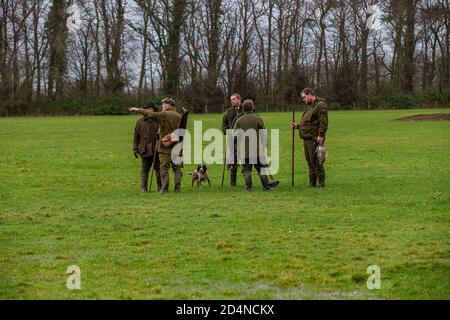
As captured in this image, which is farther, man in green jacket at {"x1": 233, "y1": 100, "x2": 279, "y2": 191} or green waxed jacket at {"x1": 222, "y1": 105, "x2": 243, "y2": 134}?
green waxed jacket at {"x1": 222, "y1": 105, "x2": 243, "y2": 134}

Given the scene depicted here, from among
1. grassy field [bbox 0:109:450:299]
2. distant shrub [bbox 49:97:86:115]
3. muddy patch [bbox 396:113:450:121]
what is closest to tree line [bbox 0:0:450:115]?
distant shrub [bbox 49:97:86:115]

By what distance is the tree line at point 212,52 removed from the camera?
255ft

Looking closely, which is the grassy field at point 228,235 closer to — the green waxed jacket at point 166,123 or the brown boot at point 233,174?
the brown boot at point 233,174

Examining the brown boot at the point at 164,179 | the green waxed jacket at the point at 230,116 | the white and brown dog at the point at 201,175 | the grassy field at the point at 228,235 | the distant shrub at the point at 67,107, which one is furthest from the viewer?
the distant shrub at the point at 67,107

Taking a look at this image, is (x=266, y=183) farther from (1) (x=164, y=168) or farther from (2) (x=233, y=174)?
(1) (x=164, y=168)

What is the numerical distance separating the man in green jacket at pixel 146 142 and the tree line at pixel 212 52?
190ft

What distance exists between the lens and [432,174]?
20.8 meters

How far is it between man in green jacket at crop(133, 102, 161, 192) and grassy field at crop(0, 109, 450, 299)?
2.45ft

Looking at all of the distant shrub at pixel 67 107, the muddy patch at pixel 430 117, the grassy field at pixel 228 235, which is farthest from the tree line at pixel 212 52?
the grassy field at pixel 228 235

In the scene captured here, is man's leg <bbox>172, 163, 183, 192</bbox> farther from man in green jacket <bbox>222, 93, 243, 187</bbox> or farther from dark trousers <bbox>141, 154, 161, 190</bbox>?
man in green jacket <bbox>222, 93, 243, 187</bbox>

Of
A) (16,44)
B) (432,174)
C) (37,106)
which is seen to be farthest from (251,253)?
(16,44)

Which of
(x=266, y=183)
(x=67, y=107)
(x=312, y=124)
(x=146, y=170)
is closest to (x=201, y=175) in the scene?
(x=146, y=170)

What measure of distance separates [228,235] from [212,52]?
70183 millimetres

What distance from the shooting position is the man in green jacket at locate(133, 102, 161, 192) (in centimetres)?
1836
